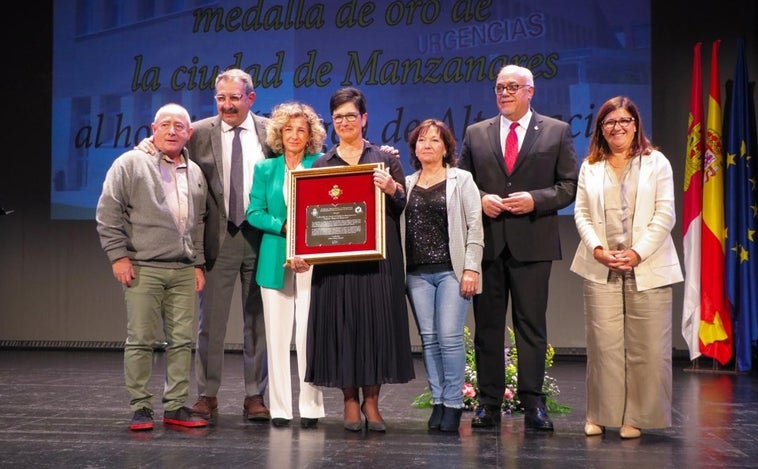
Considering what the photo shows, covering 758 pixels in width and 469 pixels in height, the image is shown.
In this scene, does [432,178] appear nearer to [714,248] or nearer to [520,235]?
[520,235]

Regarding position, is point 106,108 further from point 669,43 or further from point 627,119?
point 627,119

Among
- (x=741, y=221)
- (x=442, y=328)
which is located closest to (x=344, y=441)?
(x=442, y=328)

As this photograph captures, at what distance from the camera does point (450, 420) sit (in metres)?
A: 3.98

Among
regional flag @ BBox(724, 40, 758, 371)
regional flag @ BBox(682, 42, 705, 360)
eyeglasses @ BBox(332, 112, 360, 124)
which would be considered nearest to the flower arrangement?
eyeglasses @ BBox(332, 112, 360, 124)

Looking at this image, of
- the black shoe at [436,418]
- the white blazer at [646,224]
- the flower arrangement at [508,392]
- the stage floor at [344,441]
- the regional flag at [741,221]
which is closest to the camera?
the stage floor at [344,441]

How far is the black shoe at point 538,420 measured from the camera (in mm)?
4047

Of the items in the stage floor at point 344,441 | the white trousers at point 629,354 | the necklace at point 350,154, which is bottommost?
the stage floor at point 344,441

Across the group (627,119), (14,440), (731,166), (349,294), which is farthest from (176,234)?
(731,166)

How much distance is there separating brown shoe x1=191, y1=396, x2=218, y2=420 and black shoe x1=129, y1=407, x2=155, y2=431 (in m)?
0.25

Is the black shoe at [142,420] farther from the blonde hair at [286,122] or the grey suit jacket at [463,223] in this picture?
the grey suit jacket at [463,223]

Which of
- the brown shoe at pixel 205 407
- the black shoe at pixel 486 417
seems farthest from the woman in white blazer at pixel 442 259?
the brown shoe at pixel 205 407

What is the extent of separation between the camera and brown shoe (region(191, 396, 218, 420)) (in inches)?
167

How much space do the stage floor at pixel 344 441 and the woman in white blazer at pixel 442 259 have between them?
26 centimetres

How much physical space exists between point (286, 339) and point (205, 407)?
1.75ft
